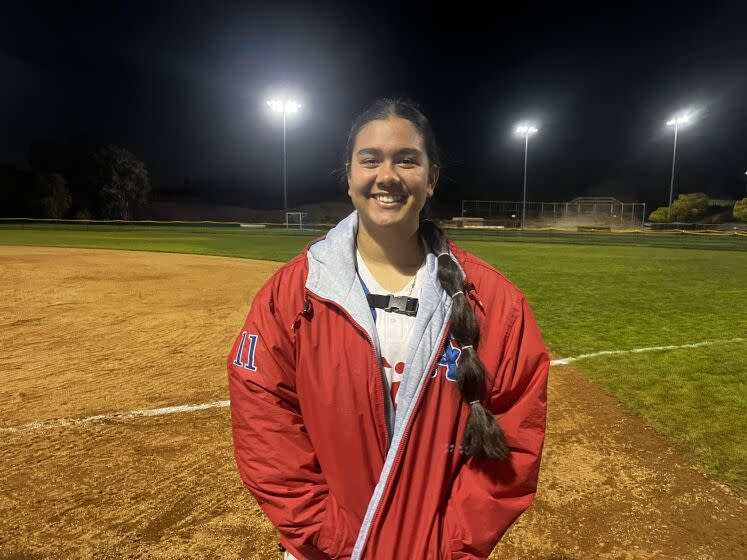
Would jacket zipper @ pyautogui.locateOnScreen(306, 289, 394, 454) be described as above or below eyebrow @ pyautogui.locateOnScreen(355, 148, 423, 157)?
below

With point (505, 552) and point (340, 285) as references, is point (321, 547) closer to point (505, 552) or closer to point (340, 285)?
point (340, 285)

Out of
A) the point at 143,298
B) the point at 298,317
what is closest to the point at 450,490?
the point at 298,317

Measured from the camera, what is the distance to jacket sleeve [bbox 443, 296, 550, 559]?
4.65 feet

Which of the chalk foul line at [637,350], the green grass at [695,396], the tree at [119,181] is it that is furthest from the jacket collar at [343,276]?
the tree at [119,181]

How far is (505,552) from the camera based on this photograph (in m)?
2.33

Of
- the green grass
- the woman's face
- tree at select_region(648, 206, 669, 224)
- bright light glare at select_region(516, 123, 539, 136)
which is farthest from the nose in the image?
tree at select_region(648, 206, 669, 224)

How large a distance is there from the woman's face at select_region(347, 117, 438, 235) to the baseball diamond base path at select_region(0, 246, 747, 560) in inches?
71.4

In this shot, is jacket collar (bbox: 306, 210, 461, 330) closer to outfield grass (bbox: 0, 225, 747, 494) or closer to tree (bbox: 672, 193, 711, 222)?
outfield grass (bbox: 0, 225, 747, 494)

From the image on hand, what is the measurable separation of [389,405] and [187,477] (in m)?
2.01

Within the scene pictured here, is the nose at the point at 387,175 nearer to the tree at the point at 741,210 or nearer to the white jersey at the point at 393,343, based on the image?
the white jersey at the point at 393,343

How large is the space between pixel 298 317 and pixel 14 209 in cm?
6023

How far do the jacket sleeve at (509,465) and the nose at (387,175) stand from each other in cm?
59

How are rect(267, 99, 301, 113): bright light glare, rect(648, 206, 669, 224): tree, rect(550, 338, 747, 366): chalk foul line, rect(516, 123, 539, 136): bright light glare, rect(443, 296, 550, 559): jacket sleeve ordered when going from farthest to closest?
rect(648, 206, 669, 224): tree
rect(516, 123, 539, 136): bright light glare
rect(267, 99, 301, 113): bright light glare
rect(550, 338, 747, 366): chalk foul line
rect(443, 296, 550, 559): jacket sleeve

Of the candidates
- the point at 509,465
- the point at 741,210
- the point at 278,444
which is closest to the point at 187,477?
the point at 278,444
